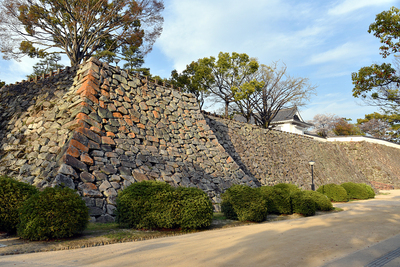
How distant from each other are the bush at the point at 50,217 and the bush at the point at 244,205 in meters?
5.28

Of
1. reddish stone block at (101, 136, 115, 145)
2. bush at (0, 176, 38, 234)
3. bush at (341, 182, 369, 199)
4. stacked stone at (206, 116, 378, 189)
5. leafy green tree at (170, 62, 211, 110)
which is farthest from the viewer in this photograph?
leafy green tree at (170, 62, 211, 110)

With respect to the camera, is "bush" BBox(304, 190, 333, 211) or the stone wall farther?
"bush" BBox(304, 190, 333, 211)

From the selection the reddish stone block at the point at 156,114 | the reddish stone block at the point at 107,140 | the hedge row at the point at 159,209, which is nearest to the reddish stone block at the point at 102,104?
the reddish stone block at the point at 107,140

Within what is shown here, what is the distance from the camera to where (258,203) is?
990 centimetres

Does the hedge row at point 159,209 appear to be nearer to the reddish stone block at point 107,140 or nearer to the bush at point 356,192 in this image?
the reddish stone block at point 107,140

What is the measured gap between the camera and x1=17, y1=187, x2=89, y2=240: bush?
20.1ft

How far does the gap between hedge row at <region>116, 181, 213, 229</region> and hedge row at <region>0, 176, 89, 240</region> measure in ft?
4.66

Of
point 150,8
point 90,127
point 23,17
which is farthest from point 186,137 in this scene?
point 23,17

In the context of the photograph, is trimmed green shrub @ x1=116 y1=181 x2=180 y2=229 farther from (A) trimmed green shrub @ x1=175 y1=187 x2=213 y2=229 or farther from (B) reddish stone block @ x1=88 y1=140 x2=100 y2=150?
(B) reddish stone block @ x1=88 y1=140 x2=100 y2=150

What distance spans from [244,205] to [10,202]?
704 centimetres

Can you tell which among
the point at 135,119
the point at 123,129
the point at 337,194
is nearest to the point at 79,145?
the point at 123,129

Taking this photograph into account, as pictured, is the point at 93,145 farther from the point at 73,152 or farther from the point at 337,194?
the point at 337,194

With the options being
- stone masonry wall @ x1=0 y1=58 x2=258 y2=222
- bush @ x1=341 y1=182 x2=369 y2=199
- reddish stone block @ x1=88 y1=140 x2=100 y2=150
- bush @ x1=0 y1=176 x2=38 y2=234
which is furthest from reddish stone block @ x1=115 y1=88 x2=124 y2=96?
bush @ x1=341 y1=182 x2=369 y2=199

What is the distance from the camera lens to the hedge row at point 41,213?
20.2 feet
